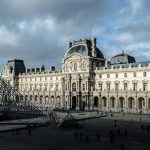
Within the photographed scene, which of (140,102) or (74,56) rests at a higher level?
(74,56)

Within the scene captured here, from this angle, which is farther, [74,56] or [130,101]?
[74,56]

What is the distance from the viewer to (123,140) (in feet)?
147

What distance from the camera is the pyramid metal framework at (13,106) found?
245 ft

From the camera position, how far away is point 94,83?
361 feet

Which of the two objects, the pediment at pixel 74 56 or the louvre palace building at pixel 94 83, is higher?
the pediment at pixel 74 56

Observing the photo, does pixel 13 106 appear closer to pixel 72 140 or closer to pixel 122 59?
pixel 72 140

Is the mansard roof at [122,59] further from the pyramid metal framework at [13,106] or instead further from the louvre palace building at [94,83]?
the pyramid metal framework at [13,106]

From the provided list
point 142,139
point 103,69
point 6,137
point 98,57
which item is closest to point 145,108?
point 103,69

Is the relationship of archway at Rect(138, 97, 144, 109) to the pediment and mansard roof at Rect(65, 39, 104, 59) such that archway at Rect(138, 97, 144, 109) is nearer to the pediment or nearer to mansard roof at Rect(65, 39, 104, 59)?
mansard roof at Rect(65, 39, 104, 59)

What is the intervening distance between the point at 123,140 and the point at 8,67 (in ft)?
349

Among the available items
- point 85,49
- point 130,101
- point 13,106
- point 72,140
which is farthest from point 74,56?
point 72,140

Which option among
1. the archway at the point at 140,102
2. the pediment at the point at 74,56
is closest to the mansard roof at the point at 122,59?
the pediment at the point at 74,56

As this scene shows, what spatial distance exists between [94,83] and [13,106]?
37881mm

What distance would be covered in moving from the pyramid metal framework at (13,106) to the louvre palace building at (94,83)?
3085 cm
